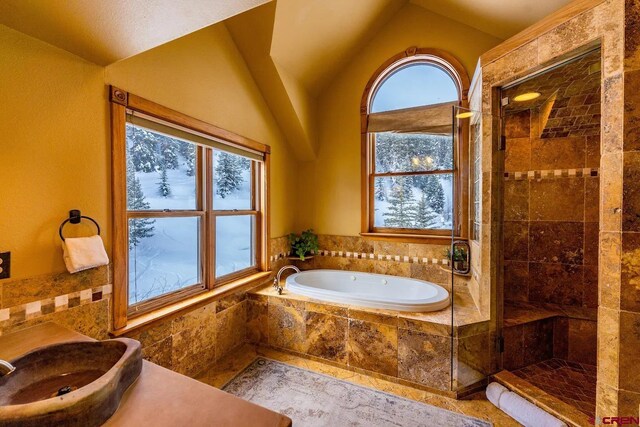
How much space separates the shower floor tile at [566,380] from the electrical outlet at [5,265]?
3.17 metres

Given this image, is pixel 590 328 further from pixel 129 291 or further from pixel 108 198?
pixel 108 198

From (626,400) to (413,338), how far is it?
107 cm

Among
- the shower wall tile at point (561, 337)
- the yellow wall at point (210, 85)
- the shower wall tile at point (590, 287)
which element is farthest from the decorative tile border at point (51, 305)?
the shower wall tile at point (590, 287)

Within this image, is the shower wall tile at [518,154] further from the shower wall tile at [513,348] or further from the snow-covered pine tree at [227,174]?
the snow-covered pine tree at [227,174]

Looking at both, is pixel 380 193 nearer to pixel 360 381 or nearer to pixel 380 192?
pixel 380 192

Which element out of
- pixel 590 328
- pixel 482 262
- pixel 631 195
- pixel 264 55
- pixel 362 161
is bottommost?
pixel 590 328

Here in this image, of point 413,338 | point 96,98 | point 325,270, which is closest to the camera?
point 96,98

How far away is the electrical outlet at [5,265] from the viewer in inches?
46.3

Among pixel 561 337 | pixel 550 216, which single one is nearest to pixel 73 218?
pixel 561 337

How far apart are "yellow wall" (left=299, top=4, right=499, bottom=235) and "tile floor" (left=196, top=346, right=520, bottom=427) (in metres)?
1.53

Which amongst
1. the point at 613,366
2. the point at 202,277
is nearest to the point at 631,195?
the point at 613,366

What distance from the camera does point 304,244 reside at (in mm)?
3342

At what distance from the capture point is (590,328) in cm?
223

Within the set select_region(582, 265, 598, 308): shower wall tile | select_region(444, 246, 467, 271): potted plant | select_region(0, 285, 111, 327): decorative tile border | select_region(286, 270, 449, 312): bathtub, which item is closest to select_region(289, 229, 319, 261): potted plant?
select_region(286, 270, 449, 312): bathtub
